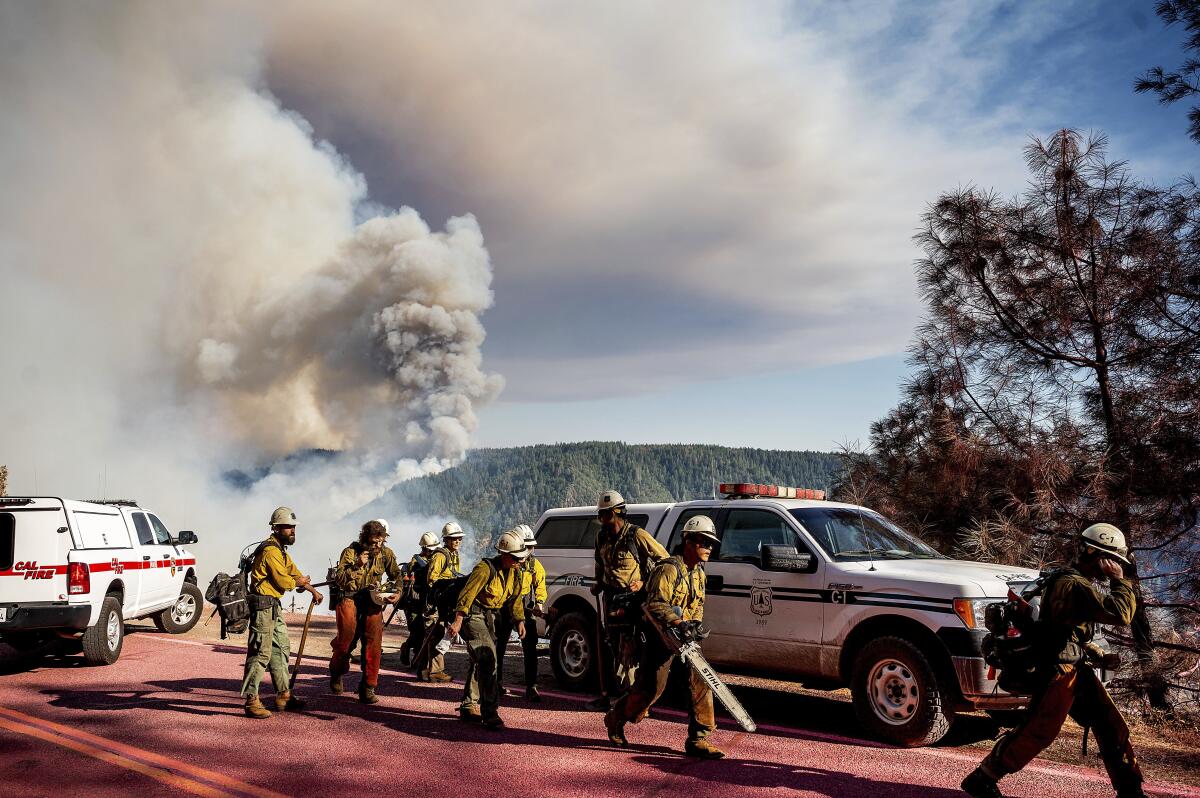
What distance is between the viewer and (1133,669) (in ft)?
27.6

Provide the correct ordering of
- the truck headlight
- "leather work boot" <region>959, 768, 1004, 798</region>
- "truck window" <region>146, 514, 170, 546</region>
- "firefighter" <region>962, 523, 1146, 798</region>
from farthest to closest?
"truck window" <region>146, 514, 170, 546</region>
the truck headlight
"leather work boot" <region>959, 768, 1004, 798</region>
"firefighter" <region>962, 523, 1146, 798</region>

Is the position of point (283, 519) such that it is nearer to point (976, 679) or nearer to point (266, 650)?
point (266, 650)

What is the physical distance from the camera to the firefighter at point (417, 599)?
37.4 feet

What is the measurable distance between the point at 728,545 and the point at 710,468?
6846 inches

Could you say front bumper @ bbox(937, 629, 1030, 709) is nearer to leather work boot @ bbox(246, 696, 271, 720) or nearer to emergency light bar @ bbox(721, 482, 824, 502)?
emergency light bar @ bbox(721, 482, 824, 502)

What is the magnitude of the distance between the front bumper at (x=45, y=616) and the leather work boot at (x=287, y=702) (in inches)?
142

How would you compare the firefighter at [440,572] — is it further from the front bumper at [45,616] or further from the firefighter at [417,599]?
the front bumper at [45,616]

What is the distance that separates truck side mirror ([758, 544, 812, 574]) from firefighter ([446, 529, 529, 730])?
212cm

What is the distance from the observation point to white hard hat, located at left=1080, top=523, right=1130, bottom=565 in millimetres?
5219

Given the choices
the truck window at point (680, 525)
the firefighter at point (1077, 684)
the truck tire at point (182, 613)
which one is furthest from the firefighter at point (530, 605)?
the truck tire at point (182, 613)

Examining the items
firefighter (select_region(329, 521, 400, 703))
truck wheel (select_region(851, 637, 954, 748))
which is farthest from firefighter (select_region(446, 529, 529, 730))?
truck wheel (select_region(851, 637, 954, 748))

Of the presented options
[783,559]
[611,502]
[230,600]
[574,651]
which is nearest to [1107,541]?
[783,559]

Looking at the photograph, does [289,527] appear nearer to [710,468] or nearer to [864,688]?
[864,688]

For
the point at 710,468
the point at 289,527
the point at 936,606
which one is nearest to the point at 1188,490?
the point at 936,606
